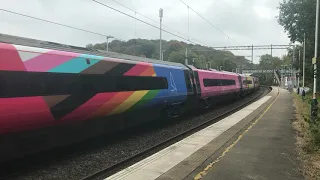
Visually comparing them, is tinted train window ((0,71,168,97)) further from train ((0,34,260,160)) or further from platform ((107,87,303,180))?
platform ((107,87,303,180))

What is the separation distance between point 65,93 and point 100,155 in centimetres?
217

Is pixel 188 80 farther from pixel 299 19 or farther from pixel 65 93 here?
pixel 299 19

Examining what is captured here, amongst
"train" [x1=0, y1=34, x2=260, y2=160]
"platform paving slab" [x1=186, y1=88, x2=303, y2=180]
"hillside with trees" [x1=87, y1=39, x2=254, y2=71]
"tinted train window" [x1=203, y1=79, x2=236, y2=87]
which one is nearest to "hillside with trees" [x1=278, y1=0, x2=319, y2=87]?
"tinted train window" [x1=203, y1=79, x2=236, y2=87]

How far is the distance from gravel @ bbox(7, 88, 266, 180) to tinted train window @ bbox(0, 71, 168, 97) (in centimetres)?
181

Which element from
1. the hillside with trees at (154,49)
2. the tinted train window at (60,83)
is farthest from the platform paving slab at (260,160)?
the hillside with trees at (154,49)

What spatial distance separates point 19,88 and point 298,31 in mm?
32392

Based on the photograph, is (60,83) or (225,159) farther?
(60,83)

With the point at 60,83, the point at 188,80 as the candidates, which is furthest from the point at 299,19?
the point at 60,83

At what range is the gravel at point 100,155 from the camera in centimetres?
743

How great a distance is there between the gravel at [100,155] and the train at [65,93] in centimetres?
50

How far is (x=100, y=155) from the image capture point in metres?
9.21

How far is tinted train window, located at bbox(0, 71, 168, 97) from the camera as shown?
21.9 ft

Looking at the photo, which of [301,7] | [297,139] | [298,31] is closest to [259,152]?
[297,139]

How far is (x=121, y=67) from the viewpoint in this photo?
1079 centimetres
